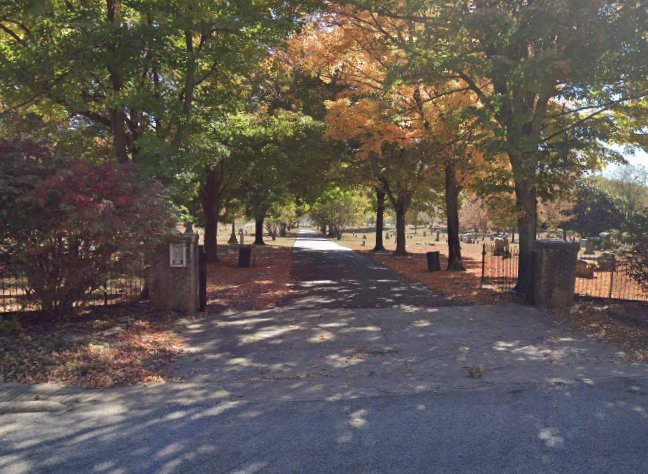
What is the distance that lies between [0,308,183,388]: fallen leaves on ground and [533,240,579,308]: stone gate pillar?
7189 millimetres

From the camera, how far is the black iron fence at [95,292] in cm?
760

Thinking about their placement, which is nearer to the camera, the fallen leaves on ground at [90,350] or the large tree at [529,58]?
the fallen leaves on ground at [90,350]

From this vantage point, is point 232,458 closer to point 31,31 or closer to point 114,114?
point 114,114

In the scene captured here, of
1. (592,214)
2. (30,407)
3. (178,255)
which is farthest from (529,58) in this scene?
(592,214)

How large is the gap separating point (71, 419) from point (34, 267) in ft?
11.8

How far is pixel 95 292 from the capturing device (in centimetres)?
858

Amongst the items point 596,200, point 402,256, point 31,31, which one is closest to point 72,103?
Answer: point 31,31

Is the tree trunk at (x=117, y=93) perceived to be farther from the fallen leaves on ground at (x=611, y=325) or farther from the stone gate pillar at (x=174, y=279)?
the fallen leaves on ground at (x=611, y=325)

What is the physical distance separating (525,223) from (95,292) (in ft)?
30.7

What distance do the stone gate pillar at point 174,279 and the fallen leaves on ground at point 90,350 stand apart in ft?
2.32

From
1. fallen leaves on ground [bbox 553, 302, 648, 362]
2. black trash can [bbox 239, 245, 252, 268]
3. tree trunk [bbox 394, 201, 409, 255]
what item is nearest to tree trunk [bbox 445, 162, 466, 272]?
black trash can [bbox 239, 245, 252, 268]

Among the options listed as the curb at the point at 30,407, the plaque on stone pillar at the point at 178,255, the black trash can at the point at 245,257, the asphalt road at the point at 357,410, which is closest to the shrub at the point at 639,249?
the asphalt road at the point at 357,410

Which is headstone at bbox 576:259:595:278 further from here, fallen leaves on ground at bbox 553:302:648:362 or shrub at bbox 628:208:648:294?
shrub at bbox 628:208:648:294

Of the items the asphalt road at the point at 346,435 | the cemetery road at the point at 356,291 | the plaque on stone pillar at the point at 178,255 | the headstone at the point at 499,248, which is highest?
the plaque on stone pillar at the point at 178,255
